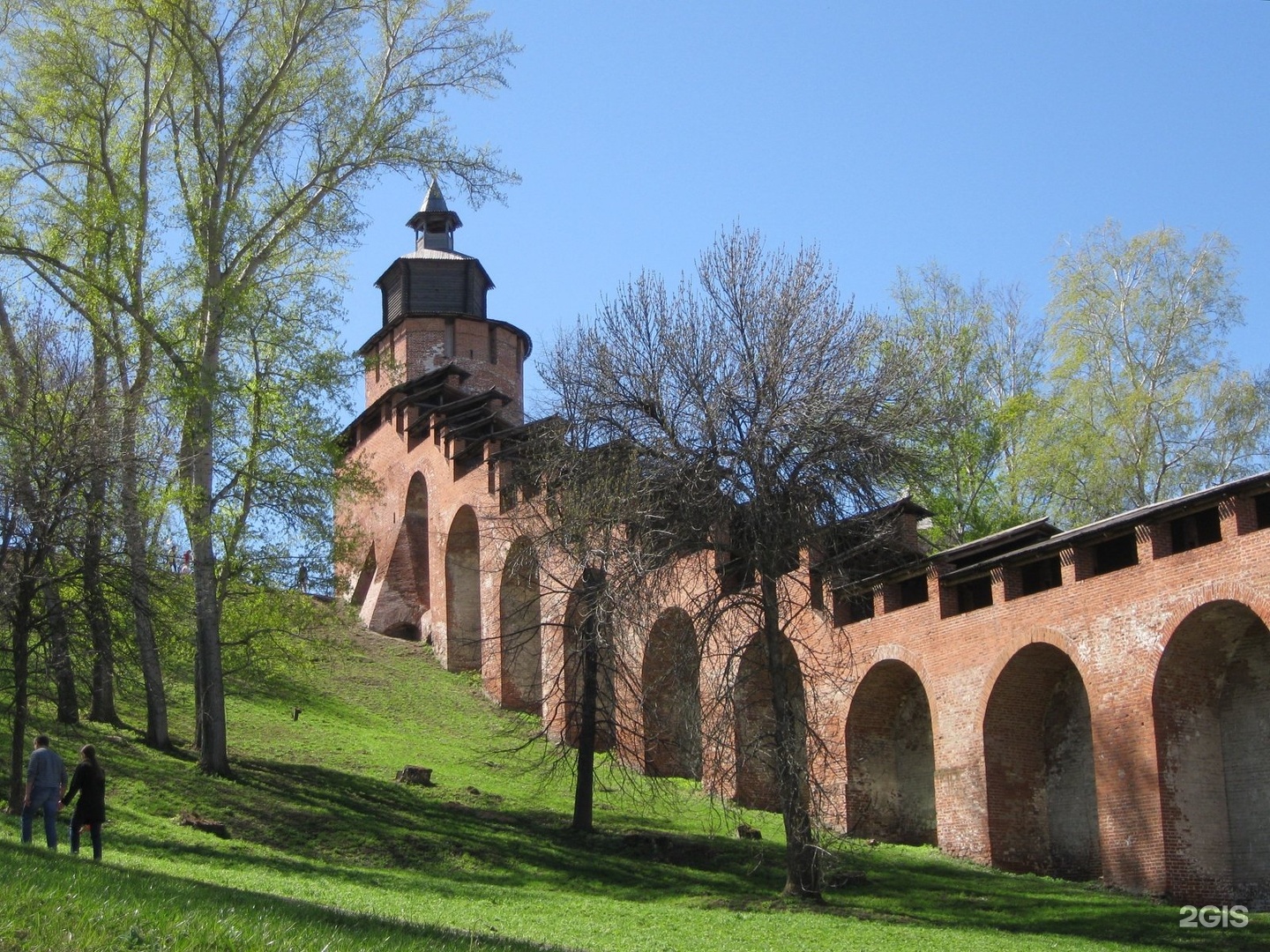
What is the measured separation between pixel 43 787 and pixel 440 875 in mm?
5085

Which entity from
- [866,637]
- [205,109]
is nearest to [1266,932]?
[866,637]

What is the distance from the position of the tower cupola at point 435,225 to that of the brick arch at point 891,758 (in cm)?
2585

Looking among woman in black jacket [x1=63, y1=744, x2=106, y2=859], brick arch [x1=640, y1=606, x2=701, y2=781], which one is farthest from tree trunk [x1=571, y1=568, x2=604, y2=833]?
woman in black jacket [x1=63, y1=744, x2=106, y2=859]

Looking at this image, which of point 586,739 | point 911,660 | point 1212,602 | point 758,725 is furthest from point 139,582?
point 1212,602

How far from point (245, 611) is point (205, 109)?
726 cm

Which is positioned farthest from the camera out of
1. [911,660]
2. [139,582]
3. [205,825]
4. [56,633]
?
[911,660]

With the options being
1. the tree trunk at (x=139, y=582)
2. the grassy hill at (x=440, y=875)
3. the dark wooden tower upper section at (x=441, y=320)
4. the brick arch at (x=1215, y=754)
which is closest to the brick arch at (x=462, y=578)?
the dark wooden tower upper section at (x=441, y=320)

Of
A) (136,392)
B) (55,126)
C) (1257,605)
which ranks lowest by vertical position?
(1257,605)

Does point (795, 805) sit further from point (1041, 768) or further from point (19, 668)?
A: point (19, 668)

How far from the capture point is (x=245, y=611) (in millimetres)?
20922

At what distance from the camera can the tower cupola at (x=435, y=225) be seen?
44.6m

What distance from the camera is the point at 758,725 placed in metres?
16.9

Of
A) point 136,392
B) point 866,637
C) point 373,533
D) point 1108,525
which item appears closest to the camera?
point 1108,525

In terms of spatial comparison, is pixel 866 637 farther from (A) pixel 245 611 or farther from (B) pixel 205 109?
(B) pixel 205 109
